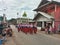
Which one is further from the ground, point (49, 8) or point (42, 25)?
point (49, 8)

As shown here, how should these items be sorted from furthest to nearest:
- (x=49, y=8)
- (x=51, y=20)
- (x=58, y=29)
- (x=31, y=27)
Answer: (x=49, y=8)
(x=51, y=20)
(x=58, y=29)
(x=31, y=27)

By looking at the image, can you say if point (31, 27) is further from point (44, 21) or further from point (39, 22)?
point (39, 22)

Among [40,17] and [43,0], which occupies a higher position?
[43,0]

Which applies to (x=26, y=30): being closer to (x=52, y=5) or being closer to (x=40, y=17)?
(x=52, y=5)

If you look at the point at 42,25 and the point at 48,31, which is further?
the point at 42,25

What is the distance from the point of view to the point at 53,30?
43.4 meters

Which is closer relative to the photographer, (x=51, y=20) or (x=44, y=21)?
(x=51, y=20)

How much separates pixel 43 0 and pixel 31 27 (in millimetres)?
30115

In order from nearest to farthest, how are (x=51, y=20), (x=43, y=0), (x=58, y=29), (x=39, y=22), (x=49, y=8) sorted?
1. (x=58, y=29)
2. (x=51, y=20)
3. (x=49, y=8)
4. (x=39, y=22)
5. (x=43, y=0)

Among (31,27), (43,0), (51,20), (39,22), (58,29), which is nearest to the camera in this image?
(31,27)

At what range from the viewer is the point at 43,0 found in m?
70.4

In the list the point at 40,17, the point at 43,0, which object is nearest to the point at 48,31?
the point at 40,17

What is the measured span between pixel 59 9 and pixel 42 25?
437 inches

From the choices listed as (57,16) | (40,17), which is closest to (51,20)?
(57,16)
